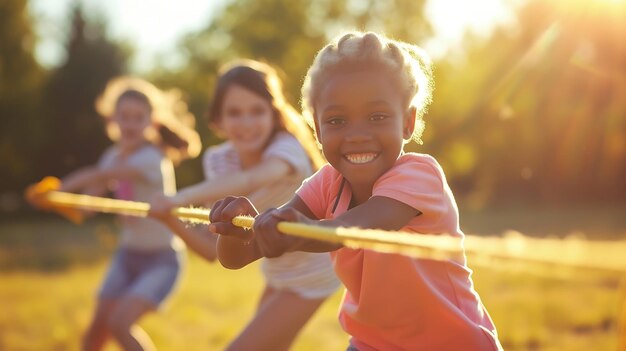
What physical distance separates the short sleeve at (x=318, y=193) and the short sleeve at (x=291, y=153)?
1.40m

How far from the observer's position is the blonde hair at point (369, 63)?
256 centimetres

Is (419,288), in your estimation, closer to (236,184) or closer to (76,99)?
(236,184)

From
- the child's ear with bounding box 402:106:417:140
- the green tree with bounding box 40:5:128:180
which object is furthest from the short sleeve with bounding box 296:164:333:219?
the green tree with bounding box 40:5:128:180

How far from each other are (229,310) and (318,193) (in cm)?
674

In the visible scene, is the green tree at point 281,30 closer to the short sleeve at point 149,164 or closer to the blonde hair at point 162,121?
the blonde hair at point 162,121

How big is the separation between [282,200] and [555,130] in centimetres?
2290

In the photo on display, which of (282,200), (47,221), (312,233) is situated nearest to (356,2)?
(47,221)

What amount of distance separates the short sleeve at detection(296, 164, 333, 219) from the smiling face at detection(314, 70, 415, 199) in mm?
195

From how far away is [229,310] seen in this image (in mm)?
9320

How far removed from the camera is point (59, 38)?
28.8 metres

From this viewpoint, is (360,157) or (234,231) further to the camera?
(234,231)

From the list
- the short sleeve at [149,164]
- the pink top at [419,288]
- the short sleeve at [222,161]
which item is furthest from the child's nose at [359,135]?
the short sleeve at [149,164]

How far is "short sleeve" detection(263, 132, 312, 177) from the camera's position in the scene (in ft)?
14.0

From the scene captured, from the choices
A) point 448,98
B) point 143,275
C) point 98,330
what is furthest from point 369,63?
point 448,98
